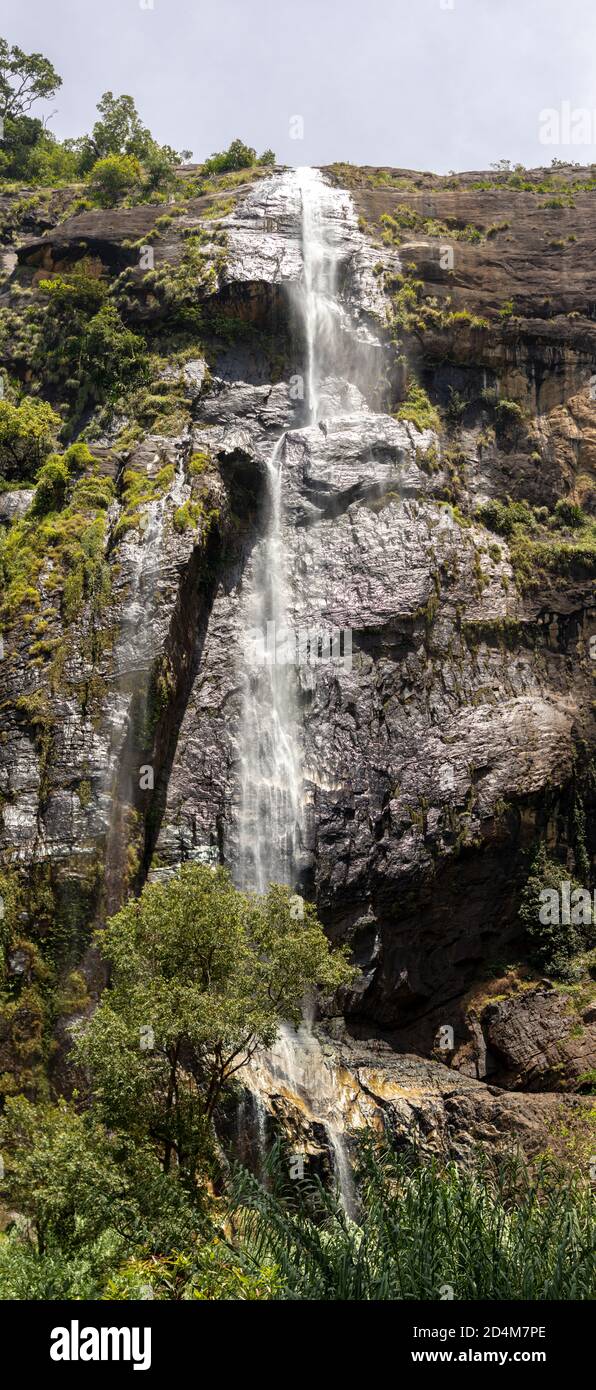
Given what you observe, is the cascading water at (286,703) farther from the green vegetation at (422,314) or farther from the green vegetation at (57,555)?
the green vegetation at (57,555)

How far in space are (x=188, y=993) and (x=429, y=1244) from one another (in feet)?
23.9

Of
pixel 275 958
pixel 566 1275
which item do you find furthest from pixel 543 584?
pixel 566 1275

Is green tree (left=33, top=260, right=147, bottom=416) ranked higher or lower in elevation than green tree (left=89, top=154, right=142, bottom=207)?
lower

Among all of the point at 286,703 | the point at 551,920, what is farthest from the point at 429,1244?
the point at 286,703

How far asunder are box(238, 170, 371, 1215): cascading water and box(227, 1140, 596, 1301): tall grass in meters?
10.7

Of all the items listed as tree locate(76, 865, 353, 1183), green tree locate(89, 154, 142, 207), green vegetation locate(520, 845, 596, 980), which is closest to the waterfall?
green vegetation locate(520, 845, 596, 980)

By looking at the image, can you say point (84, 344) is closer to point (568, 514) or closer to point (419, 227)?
point (419, 227)

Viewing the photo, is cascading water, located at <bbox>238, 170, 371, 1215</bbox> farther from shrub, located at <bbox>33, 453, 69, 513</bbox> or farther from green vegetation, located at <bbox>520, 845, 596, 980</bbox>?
green vegetation, located at <bbox>520, 845, 596, 980</bbox>

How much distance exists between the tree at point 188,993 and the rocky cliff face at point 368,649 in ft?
14.8

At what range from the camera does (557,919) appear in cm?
2930

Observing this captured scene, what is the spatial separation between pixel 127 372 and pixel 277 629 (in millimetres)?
12181

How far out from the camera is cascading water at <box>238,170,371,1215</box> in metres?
23.9

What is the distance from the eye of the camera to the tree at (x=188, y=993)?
17438mm
